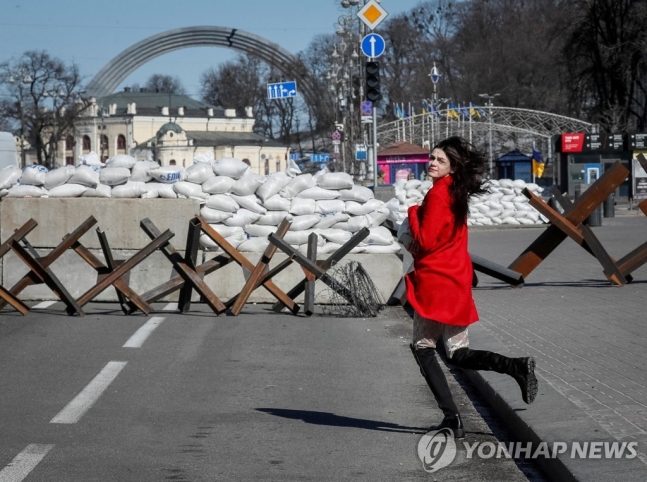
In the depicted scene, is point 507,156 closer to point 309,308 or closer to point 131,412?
point 309,308

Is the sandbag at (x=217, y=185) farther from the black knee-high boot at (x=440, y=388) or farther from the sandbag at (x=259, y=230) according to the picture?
the black knee-high boot at (x=440, y=388)

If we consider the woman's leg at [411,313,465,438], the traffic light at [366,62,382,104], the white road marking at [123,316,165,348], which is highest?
the traffic light at [366,62,382,104]

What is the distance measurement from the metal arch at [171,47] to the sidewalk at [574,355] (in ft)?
215

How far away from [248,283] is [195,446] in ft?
20.0

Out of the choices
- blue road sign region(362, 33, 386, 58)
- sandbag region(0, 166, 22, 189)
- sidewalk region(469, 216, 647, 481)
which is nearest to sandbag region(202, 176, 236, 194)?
sandbag region(0, 166, 22, 189)

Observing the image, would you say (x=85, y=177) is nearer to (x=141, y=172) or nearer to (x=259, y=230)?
(x=141, y=172)

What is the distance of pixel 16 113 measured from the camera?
72.4 meters

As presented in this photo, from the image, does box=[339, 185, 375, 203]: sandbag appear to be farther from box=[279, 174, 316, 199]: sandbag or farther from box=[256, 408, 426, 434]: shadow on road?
box=[256, 408, 426, 434]: shadow on road

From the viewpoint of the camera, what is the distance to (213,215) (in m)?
14.0

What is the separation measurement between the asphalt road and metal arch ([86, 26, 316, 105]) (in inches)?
2736

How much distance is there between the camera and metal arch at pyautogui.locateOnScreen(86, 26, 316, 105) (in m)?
80.8

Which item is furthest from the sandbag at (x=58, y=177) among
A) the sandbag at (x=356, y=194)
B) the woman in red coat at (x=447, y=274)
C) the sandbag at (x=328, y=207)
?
the woman in red coat at (x=447, y=274)

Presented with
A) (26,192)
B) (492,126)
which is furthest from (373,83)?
(492,126)

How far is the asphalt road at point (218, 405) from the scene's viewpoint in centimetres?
575
